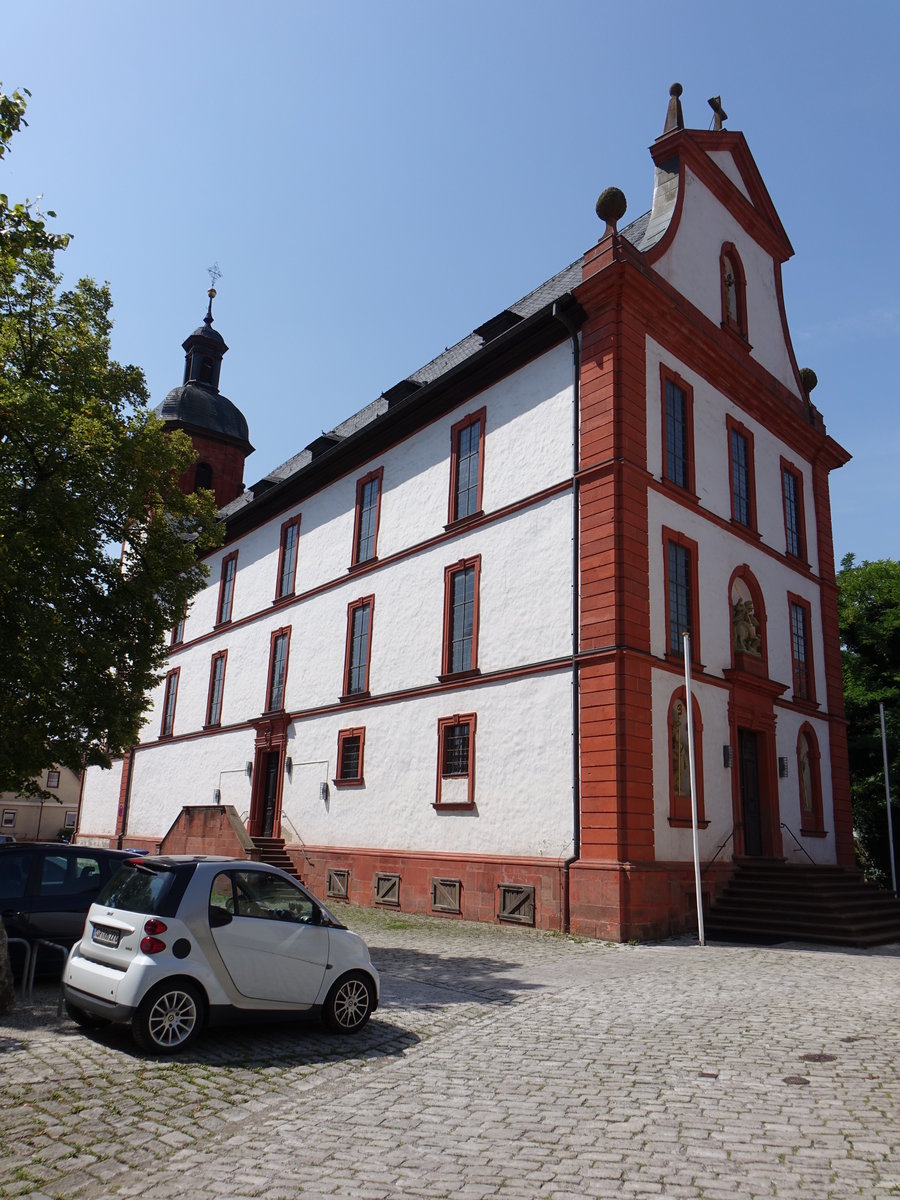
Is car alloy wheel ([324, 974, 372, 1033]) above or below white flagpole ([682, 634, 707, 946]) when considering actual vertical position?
below

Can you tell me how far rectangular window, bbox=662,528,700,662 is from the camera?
17.6m

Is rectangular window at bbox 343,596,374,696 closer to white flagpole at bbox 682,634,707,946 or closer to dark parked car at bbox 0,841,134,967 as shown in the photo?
white flagpole at bbox 682,634,707,946

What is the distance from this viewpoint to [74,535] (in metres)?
13.4

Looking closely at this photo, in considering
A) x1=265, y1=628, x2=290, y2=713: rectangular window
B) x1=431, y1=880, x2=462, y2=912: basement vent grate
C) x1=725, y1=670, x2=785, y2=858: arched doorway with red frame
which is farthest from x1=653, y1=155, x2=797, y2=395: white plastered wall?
x1=265, y1=628, x2=290, y2=713: rectangular window

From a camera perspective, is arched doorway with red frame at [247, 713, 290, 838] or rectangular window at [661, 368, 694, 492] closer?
rectangular window at [661, 368, 694, 492]

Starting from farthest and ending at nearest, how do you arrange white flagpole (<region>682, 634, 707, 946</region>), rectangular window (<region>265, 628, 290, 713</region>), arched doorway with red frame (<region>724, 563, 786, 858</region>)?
rectangular window (<region>265, 628, 290, 713</region>) < arched doorway with red frame (<region>724, 563, 786, 858</region>) < white flagpole (<region>682, 634, 707, 946</region>)

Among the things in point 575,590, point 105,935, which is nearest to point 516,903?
point 575,590

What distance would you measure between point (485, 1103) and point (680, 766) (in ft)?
38.0

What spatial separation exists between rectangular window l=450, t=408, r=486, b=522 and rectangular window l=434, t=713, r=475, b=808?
4.52 meters

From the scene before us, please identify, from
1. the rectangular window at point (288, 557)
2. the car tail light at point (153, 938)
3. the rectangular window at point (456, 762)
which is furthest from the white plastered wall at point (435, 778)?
the car tail light at point (153, 938)

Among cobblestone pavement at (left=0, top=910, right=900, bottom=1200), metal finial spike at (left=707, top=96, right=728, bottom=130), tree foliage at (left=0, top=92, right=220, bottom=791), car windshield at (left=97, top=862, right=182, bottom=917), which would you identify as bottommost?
cobblestone pavement at (left=0, top=910, right=900, bottom=1200)

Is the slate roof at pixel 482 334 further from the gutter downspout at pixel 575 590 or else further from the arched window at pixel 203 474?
the arched window at pixel 203 474

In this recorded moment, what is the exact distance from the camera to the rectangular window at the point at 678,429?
61.9 feet

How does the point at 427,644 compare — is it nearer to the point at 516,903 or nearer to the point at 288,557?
the point at 516,903
